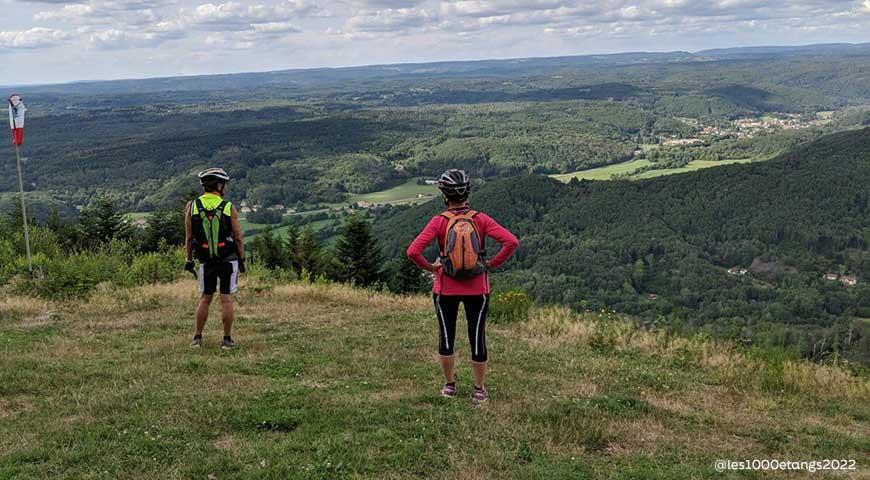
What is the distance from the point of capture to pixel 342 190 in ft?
409

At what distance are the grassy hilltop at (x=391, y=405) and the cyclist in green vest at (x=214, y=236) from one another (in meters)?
0.95

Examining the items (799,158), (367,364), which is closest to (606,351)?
(367,364)

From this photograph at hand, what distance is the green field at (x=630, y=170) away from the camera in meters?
124

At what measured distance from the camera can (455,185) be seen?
5.51 m

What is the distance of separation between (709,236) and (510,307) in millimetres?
84262

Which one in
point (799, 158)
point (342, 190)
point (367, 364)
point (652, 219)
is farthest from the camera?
point (342, 190)

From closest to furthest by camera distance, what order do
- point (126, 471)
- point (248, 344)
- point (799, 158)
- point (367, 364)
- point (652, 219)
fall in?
point (126, 471)
point (367, 364)
point (248, 344)
point (652, 219)
point (799, 158)

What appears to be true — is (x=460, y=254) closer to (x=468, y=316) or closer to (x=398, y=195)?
(x=468, y=316)

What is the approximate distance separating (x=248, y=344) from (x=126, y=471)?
13.5ft

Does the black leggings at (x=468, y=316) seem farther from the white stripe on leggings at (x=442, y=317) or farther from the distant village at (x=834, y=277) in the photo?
the distant village at (x=834, y=277)

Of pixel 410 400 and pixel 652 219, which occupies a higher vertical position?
pixel 410 400

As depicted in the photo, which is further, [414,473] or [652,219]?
[652,219]

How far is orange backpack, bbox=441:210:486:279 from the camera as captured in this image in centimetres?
539

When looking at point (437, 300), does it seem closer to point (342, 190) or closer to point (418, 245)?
point (418, 245)
